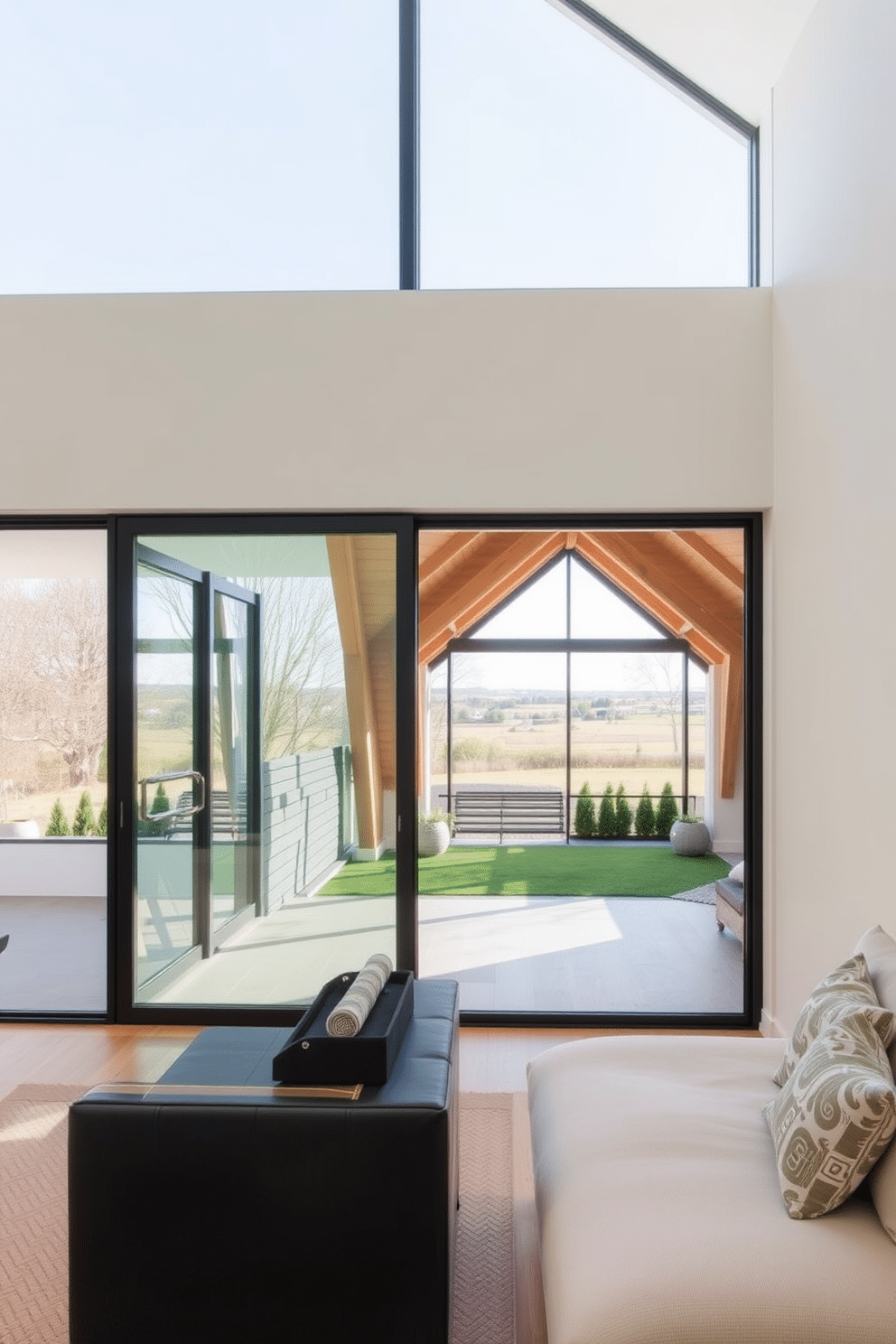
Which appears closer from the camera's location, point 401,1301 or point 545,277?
point 401,1301

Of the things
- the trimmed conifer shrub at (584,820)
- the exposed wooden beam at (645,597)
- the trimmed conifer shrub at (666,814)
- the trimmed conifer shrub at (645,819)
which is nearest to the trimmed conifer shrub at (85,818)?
the trimmed conifer shrub at (584,820)

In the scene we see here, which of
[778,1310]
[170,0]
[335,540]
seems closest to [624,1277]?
[778,1310]

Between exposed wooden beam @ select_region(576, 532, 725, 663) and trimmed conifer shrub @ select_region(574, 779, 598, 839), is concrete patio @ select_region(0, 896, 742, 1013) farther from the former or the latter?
exposed wooden beam @ select_region(576, 532, 725, 663)

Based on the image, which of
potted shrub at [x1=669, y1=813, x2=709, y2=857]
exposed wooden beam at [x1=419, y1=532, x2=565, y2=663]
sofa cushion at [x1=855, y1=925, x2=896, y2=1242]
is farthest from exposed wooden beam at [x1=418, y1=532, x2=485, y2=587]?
sofa cushion at [x1=855, y1=925, x2=896, y2=1242]

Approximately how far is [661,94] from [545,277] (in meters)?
0.91

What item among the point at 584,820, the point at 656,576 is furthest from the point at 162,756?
the point at 584,820

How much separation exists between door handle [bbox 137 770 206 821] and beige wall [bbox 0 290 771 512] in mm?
1095

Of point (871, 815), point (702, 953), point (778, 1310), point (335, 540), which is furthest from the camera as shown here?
point (702, 953)

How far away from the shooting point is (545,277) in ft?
13.5

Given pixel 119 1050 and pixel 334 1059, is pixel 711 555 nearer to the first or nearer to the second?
pixel 119 1050

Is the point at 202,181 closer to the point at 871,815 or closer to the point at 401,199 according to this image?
the point at 401,199

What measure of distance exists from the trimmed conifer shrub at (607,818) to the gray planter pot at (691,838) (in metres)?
1.03

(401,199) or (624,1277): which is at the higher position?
(401,199)

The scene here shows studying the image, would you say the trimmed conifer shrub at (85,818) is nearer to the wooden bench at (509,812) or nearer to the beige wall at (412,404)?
the wooden bench at (509,812)
